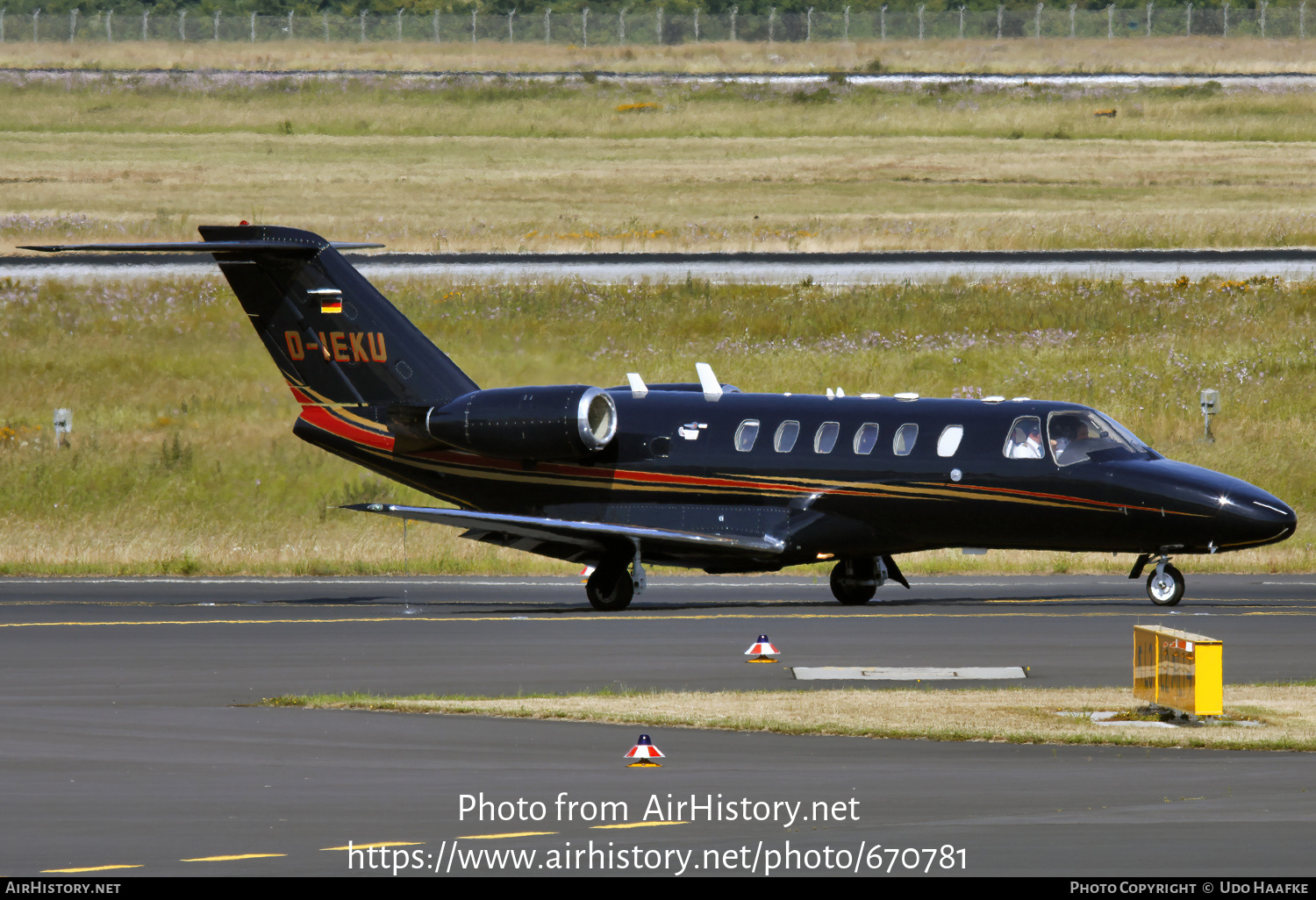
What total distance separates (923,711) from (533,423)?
40.9ft

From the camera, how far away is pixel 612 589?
2881 centimetres

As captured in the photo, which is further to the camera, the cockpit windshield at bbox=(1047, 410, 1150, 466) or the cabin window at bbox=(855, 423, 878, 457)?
the cabin window at bbox=(855, 423, 878, 457)

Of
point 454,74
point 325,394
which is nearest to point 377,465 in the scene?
point 325,394

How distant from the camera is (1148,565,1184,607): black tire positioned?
27.6 meters

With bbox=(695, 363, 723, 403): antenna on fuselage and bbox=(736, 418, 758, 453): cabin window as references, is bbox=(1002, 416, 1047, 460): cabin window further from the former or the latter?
bbox=(695, 363, 723, 403): antenna on fuselage

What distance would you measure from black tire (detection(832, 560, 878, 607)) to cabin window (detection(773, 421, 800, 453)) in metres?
1.99

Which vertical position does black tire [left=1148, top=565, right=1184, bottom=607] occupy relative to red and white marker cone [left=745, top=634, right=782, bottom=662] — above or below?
above

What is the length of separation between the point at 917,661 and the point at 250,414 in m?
30.6

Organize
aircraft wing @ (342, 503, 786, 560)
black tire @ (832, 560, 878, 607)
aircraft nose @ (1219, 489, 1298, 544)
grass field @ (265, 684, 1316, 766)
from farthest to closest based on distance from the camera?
black tire @ (832, 560, 878, 607), aircraft wing @ (342, 503, 786, 560), aircraft nose @ (1219, 489, 1298, 544), grass field @ (265, 684, 1316, 766)

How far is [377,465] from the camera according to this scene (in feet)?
104

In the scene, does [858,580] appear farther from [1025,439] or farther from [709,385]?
[709,385]

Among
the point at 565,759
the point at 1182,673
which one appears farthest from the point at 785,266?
the point at 565,759

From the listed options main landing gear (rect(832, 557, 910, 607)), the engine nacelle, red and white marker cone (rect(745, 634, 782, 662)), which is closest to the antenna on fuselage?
the engine nacelle

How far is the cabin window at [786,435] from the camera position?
28.7m
